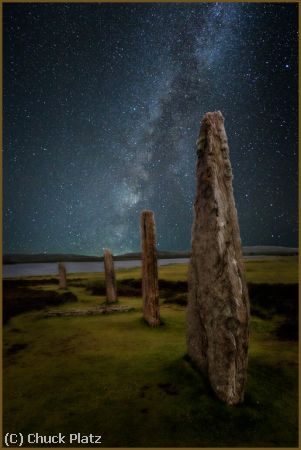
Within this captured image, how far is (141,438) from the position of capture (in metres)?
3.14

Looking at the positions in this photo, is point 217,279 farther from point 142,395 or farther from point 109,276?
point 109,276

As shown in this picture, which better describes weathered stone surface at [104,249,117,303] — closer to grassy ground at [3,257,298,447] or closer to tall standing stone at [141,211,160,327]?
tall standing stone at [141,211,160,327]

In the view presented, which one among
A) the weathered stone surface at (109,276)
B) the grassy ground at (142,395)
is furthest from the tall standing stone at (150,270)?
the weathered stone surface at (109,276)

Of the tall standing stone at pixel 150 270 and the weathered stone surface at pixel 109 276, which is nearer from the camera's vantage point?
the tall standing stone at pixel 150 270

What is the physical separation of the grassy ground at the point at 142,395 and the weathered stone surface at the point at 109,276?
4.84 metres

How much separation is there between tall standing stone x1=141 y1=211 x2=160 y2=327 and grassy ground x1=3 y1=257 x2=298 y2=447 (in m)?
1.00

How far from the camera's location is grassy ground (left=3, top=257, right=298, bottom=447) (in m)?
3.22

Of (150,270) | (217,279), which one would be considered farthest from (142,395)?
(150,270)

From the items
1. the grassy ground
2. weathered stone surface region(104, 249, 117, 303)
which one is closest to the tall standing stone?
the grassy ground

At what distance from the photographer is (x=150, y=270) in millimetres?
7918

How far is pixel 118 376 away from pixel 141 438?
154cm

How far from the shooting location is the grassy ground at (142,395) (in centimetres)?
322

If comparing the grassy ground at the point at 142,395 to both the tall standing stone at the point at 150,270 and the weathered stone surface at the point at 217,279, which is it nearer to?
the weathered stone surface at the point at 217,279

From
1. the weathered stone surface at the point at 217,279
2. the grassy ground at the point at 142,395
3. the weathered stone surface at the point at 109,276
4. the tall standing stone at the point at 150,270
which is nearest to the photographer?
the grassy ground at the point at 142,395
